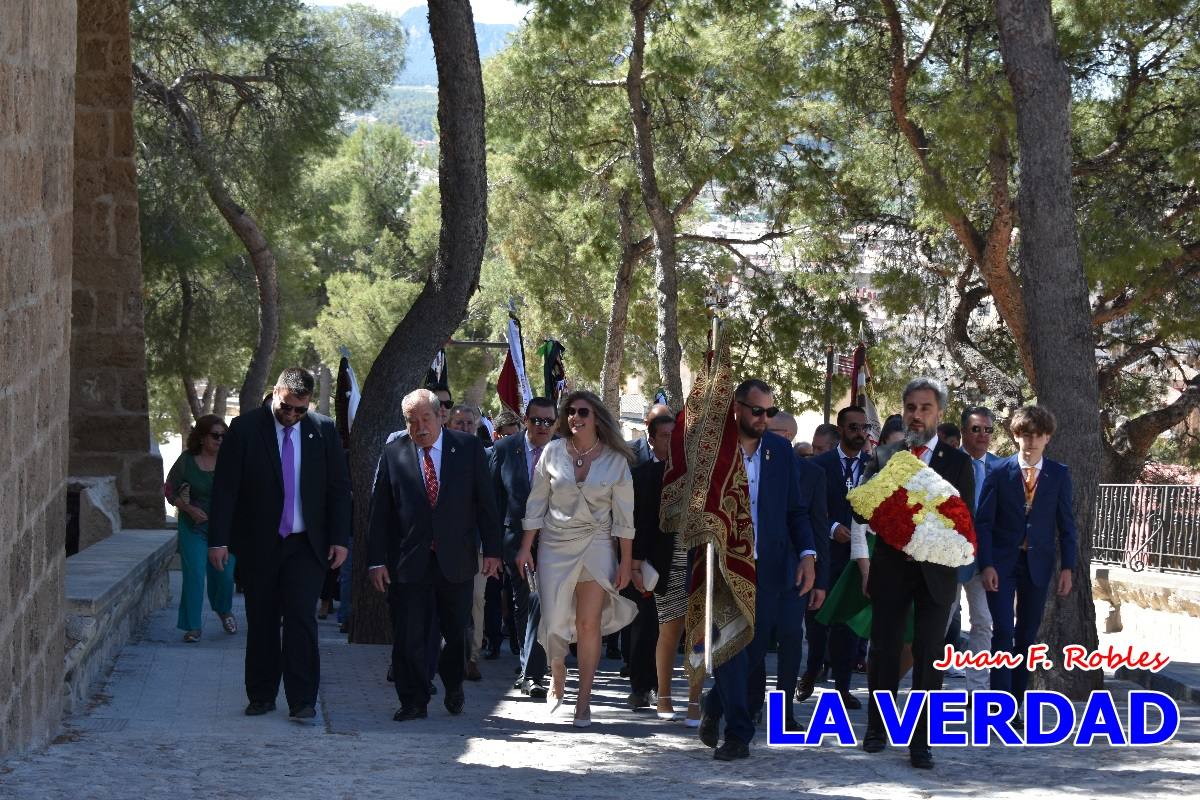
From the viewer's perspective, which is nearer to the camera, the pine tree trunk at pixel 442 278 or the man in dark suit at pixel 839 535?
the man in dark suit at pixel 839 535

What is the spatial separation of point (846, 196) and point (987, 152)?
7.91 meters

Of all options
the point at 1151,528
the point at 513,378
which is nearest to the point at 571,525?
the point at 513,378

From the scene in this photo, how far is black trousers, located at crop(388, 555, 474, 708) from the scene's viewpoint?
912 centimetres

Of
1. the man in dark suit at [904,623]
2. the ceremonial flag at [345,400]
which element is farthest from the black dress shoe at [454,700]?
the ceremonial flag at [345,400]

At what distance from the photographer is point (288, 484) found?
8.84 m

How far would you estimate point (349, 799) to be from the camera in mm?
6840

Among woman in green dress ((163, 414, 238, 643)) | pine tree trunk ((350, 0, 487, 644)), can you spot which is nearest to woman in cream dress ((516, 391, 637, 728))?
pine tree trunk ((350, 0, 487, 644))

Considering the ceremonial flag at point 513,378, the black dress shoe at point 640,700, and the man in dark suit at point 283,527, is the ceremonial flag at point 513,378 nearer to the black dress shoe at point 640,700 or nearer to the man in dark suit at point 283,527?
the black dress shoe at point 640,700

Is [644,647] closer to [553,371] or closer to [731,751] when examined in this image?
[731,751]

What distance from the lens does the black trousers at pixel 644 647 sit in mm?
10125

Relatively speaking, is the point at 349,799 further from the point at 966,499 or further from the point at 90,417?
the point at 90,417

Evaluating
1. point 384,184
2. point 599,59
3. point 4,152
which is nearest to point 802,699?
point 4,152

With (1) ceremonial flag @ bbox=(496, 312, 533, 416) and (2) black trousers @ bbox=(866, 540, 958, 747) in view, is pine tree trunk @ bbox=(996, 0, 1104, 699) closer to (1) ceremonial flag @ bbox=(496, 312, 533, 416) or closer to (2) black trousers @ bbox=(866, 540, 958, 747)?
(2) black trousers @ bbox=(866, 540, 958, 747)

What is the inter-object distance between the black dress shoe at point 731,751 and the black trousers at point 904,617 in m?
0.71
